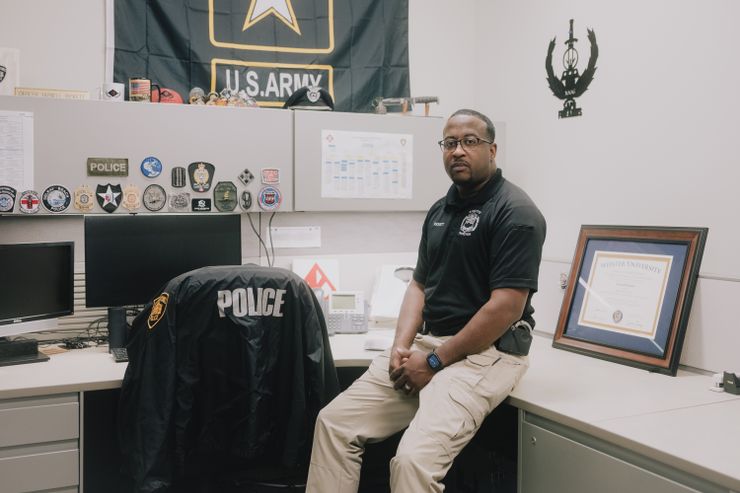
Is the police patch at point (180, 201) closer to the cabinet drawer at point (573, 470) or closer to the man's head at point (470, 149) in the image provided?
the man's head at point (470, 149)

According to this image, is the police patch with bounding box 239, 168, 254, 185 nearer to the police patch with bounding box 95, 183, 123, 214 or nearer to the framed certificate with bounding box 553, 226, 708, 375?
the police patch with bounding box 95, 183, 123, 214

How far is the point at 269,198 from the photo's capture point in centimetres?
247

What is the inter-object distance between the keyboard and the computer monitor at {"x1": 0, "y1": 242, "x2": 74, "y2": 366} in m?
0.20

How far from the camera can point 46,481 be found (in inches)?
68.4

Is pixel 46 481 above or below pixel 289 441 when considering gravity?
below

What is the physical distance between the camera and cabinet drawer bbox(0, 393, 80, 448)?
5.57ft

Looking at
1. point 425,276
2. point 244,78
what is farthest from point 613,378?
point 244,78

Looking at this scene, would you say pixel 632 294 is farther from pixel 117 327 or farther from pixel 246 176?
pixel 117 327

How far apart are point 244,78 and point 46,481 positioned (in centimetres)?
167

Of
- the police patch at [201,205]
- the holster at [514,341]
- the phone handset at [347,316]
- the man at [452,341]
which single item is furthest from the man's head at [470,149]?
the police patch at [201,205]

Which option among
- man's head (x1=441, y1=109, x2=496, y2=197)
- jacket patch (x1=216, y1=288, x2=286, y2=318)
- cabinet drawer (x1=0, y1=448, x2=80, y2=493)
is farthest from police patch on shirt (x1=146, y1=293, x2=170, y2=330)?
man's head (x1=441, y1=109, x2=496, y2=197)

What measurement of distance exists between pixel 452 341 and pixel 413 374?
145 millimetres

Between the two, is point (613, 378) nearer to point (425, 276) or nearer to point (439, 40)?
point (425, 276)

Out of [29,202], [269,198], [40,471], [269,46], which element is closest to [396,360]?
[269,198]
